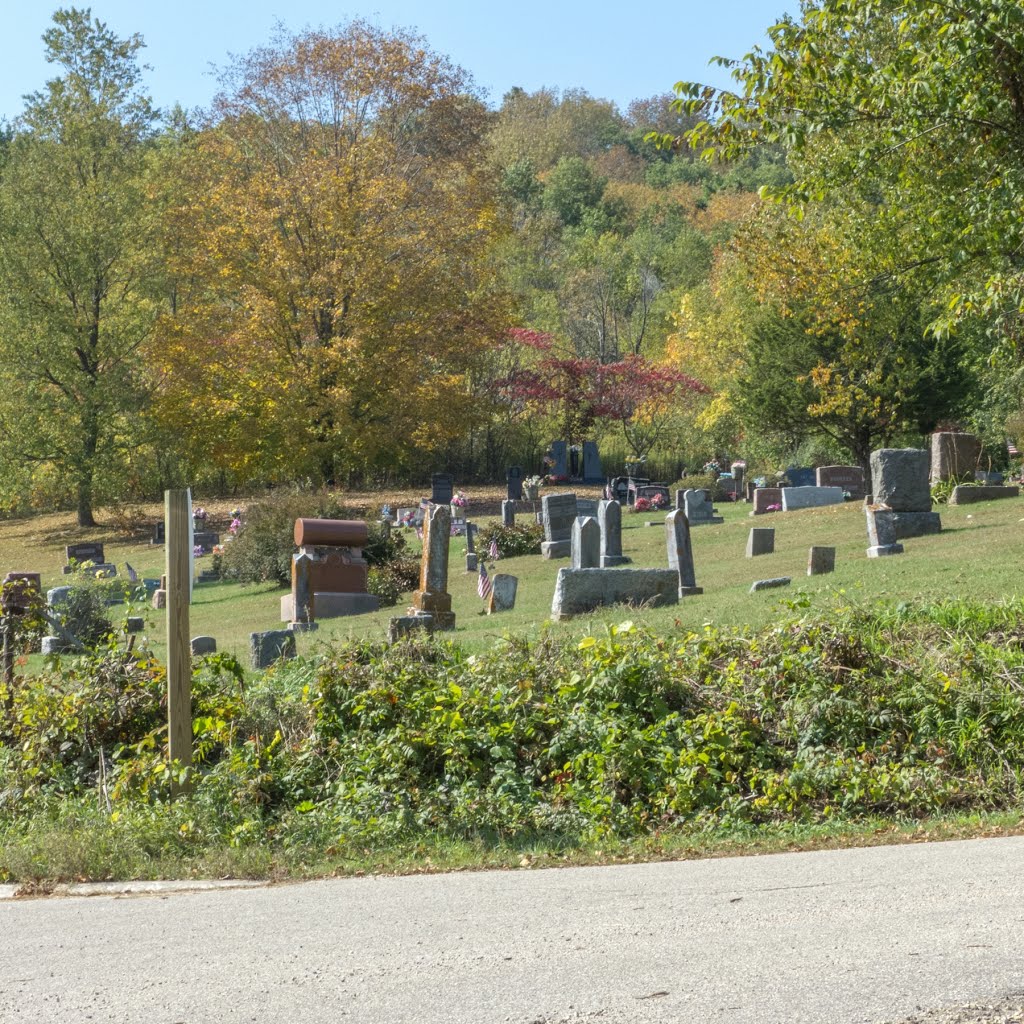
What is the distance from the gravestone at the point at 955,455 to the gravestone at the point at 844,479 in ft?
10.8

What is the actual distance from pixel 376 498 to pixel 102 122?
52.1 ft

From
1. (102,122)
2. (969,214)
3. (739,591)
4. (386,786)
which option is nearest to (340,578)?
(739,591)

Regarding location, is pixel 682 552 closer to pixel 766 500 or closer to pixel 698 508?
pixel 698 508

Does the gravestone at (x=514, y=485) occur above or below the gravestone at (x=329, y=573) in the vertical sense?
above

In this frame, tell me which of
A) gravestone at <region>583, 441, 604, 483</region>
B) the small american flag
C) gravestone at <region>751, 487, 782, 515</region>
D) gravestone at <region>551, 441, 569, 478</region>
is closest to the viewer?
the small american flag

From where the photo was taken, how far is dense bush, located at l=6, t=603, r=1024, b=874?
854 centimetres

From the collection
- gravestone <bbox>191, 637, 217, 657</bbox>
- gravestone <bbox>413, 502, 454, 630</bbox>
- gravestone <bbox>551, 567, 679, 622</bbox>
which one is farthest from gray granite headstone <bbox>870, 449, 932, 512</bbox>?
gravestone <bbox>191, 637, 217, 657</bbox>

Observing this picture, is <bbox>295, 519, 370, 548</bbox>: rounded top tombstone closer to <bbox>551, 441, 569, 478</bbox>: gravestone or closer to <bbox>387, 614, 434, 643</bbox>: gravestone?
<bbox>387, 614, 434, 643</bbox>: gravestone

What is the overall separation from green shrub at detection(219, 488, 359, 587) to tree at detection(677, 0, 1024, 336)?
40.8 ft

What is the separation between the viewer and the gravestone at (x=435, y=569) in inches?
714

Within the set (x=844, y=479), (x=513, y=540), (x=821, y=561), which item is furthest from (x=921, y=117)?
(x=844, y=479)

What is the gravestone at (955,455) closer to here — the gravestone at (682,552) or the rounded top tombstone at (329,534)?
the gravestone at (682,552)

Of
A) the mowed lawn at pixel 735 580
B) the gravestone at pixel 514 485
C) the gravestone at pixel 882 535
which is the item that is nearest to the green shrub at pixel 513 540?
the mowed lawn at pixel 735 580

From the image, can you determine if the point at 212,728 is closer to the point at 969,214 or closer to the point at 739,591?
the point at 739,591
